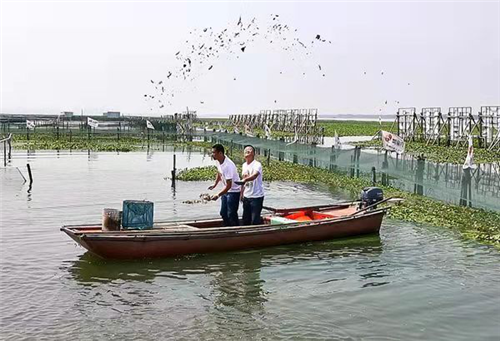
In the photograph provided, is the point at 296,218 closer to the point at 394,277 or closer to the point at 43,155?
the point at 394,277

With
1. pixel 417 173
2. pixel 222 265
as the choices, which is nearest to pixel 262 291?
pixel 222 265

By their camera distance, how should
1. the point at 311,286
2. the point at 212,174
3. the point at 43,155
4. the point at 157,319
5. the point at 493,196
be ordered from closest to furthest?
the point at 157,319
the point at 311,286
the point at 493,196
the point at 212,174
the point at 43,155

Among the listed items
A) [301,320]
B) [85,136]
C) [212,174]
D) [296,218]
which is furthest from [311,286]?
[85,136]

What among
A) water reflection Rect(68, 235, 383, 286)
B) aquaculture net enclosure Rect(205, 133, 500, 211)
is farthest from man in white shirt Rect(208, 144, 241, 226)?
aquaculture net enclosure Rect(205, 133, 500, 211)

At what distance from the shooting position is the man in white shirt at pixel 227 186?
461 inches

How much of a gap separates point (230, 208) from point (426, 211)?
6850 mm

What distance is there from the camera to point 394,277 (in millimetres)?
10445

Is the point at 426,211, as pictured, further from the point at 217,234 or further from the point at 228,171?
the point at 217,234

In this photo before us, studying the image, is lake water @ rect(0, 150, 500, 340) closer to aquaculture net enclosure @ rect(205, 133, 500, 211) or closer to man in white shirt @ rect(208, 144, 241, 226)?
man in white shirt @ rect(208, 144, 241, 226)

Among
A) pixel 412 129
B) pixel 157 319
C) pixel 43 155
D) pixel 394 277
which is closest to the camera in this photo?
pixel 157 319

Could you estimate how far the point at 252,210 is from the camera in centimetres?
1241

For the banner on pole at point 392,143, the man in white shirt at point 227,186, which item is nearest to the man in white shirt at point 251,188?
the man in white shirt at point 227,186

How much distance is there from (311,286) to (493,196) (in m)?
7.73

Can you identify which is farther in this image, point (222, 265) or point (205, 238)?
point (205, 238)
